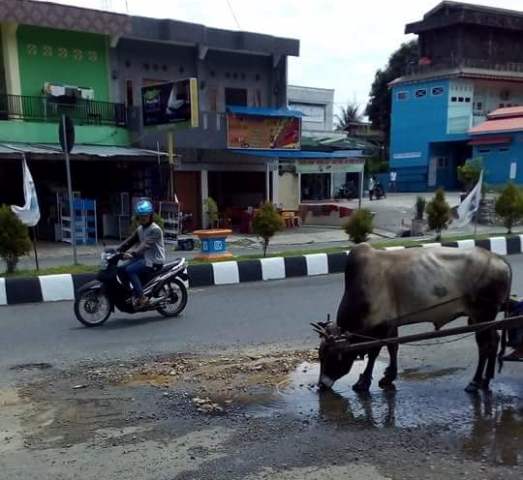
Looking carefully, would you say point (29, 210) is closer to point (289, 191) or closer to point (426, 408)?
point (426, 408)

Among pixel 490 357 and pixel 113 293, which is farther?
pixel 113 293

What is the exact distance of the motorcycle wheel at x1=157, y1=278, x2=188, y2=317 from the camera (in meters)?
8.34

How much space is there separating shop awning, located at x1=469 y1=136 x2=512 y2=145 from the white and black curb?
21.4m

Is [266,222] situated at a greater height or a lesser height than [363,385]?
greater

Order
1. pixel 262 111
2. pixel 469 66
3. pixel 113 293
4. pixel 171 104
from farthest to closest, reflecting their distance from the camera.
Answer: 1. pixel 469 66
2. pixel 262 111
3. pixel 171 104
4. pixel 113 293

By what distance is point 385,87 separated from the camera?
50781mm

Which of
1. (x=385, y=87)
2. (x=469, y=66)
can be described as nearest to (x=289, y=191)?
(x=469, y=66)

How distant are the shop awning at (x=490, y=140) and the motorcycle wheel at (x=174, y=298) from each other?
95.9 ft

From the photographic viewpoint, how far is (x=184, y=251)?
1620 centimetres

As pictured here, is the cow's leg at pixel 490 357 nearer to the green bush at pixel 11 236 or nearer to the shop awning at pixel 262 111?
the green bush at pixel 11 236

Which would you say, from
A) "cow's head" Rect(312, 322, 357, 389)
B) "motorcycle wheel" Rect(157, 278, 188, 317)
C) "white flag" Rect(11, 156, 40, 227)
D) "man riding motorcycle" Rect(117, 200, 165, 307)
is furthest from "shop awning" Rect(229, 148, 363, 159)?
"cow's head" Rect(312, 322, 357, 389)

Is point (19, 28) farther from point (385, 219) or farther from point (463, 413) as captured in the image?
point (463, 413)

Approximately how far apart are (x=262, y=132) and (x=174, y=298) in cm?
1452

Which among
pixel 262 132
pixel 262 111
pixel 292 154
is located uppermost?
pixel 262 111
